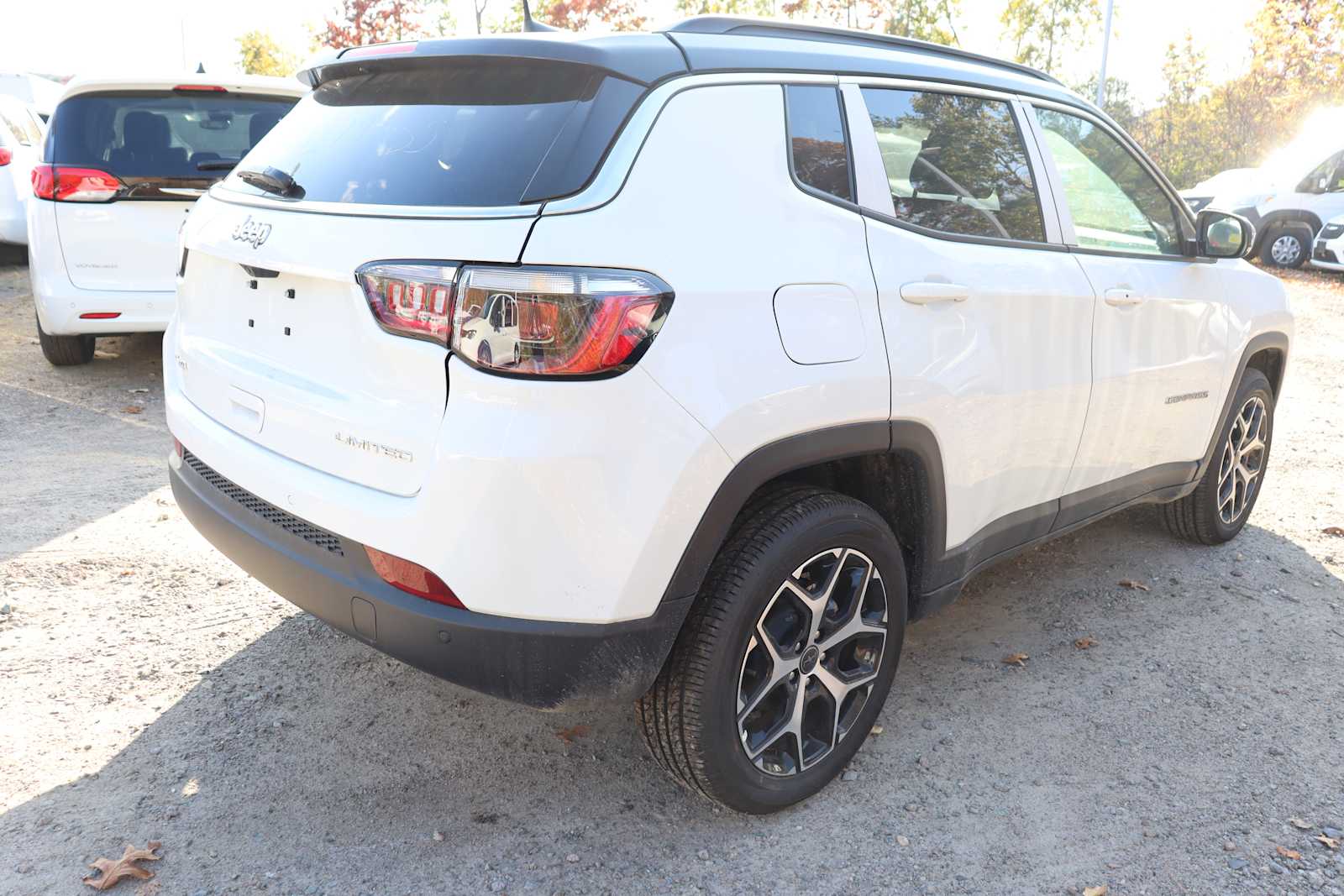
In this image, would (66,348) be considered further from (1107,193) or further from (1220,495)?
(1220,495)

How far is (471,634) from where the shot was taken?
225 cm

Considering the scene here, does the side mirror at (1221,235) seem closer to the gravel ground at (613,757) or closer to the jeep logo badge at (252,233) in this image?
the gravel ground at (613,757)

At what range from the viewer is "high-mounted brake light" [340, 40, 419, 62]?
2.67 m

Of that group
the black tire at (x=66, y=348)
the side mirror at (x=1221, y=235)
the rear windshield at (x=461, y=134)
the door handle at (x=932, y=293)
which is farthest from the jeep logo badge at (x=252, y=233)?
the black tire at (x=66, y=348)

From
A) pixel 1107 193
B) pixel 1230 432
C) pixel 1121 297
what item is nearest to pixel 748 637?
pixel 1121 297

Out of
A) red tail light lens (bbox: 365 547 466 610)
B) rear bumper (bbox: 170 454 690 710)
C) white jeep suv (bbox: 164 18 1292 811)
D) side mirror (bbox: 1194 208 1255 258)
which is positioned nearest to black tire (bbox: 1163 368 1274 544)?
side mirror (bbox: 1194 208 1255 258)

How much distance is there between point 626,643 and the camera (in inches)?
91.3

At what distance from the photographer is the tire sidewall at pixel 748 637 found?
2.51 m

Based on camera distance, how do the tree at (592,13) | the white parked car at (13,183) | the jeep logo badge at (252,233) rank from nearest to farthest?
the jeep logo badge at (252,233) → the white parked car at (13,183) → the tree at (592,13)

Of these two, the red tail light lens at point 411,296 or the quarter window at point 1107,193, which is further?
the quarter window at point 1107,193

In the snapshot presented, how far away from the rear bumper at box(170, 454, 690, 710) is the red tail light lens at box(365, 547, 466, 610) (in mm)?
14

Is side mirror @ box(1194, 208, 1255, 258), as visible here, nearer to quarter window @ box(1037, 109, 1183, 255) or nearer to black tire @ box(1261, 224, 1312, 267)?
quarter window @ box(1037, 109, 1183, 255)

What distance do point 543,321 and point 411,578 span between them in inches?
24.5

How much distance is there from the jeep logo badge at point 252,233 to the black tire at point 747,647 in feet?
4.31
